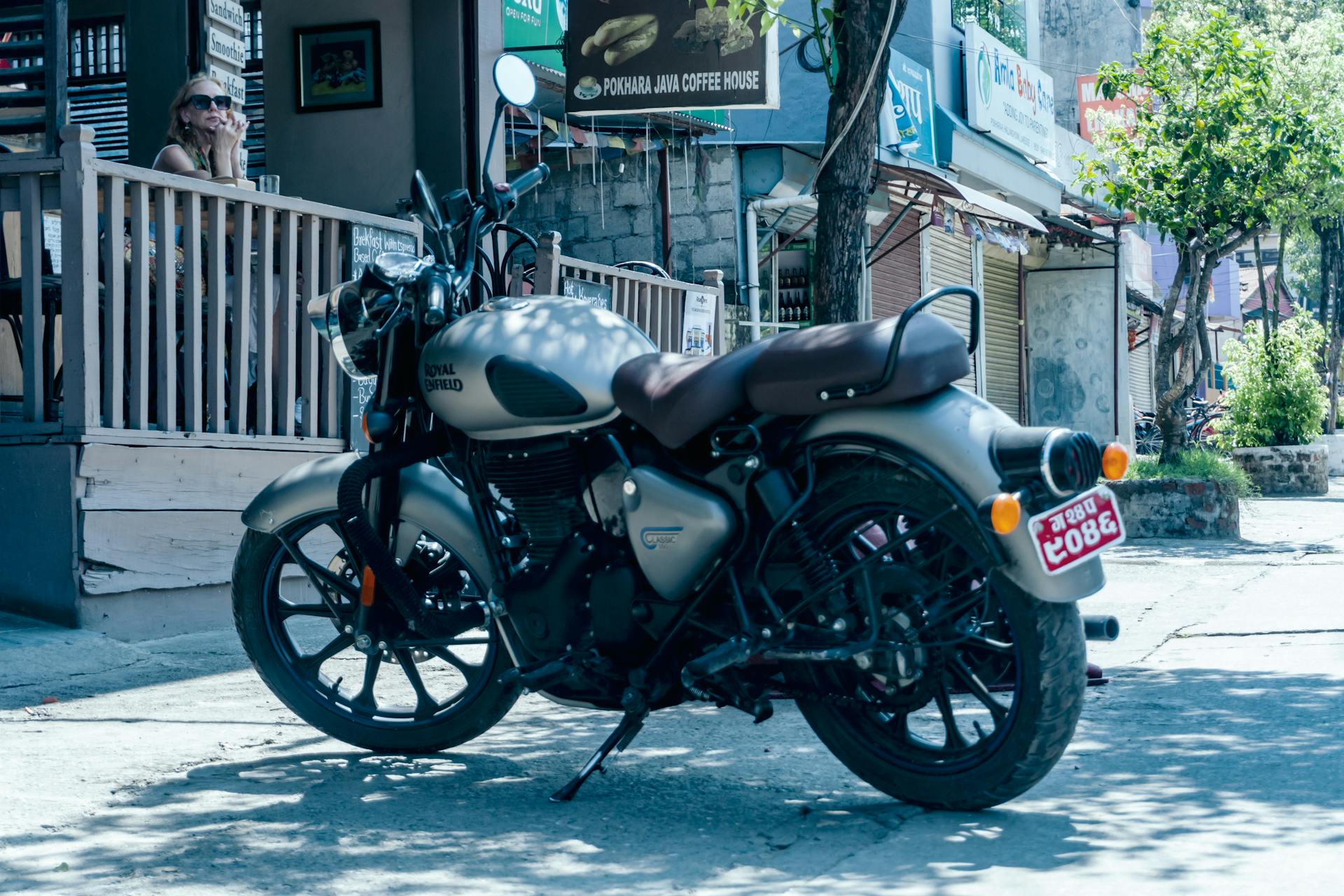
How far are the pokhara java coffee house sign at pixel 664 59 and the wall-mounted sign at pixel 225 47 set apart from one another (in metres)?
2.15

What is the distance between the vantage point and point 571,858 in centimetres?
309

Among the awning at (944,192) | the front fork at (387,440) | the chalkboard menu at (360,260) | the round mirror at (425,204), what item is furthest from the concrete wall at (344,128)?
the awning at (944,192)

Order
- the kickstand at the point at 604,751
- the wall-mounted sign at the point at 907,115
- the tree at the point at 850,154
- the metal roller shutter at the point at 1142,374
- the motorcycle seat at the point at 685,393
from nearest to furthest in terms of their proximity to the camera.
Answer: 1. the motorcycle seat at the point at 685,393
2. the kickstand at the point at 604,751
3. the tree at the point at 850,154
4. the wall-mounted sign at the point at 907,115
5. the metal roller shutter at the point at 1142,374

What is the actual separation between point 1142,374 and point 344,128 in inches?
1024

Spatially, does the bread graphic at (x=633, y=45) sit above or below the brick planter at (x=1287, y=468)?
above

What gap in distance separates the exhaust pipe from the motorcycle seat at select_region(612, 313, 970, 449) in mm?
585

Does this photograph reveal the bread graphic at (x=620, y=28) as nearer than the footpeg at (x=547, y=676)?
No

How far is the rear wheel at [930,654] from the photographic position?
314 cm

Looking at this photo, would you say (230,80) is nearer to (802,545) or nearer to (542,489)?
(542,489)

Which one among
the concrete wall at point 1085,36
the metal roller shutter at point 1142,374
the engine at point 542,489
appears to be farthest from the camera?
the metal roller shutter at point 1142,374

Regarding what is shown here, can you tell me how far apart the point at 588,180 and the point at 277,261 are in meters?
7.36

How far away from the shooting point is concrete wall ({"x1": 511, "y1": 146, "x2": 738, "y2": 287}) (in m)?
14.6

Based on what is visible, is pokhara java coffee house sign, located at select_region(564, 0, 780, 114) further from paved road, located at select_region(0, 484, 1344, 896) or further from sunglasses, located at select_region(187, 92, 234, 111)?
paved road, located at select_region(0, 484, 1344, 896)

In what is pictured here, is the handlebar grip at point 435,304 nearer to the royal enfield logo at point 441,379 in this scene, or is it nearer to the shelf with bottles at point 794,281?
the royal enfield logo at point 441,379
